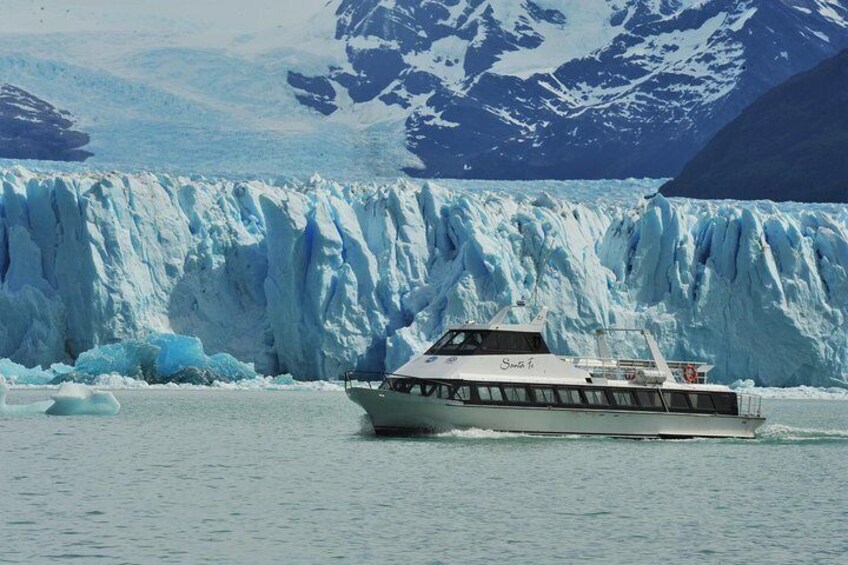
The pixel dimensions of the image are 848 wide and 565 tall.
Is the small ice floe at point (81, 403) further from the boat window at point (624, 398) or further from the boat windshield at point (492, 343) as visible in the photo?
the boat window at point (624, 398)

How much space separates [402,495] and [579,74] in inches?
3158

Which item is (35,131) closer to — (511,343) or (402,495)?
(511,343)

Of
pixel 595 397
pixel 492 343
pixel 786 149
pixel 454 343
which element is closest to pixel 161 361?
pixel 454 343

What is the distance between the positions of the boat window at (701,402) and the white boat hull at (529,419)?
227 millimetres

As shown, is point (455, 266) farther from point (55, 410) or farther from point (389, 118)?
point (389, 118)

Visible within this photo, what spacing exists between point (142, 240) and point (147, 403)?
21.5ft

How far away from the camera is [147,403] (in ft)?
138

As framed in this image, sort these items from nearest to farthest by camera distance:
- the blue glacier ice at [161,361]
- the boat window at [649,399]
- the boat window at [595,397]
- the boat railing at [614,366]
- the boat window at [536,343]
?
the boat window at [536,343] → the boat window at [595,397] → the boat window at [649,399] → the boat railing at [614,366] → the blue glacier ice at [161,361]

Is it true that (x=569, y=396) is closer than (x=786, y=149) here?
Yes

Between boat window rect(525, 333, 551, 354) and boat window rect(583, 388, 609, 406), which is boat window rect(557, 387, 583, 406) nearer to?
boat window rect(583, 388, 609, 406)

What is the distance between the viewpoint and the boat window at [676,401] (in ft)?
109

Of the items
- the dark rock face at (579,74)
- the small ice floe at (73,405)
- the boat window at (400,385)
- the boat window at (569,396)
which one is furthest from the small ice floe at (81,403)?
the dark rock face at (579,74)

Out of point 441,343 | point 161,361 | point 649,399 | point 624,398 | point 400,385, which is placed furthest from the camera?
point 161,361

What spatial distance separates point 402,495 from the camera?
23234 millimetres
